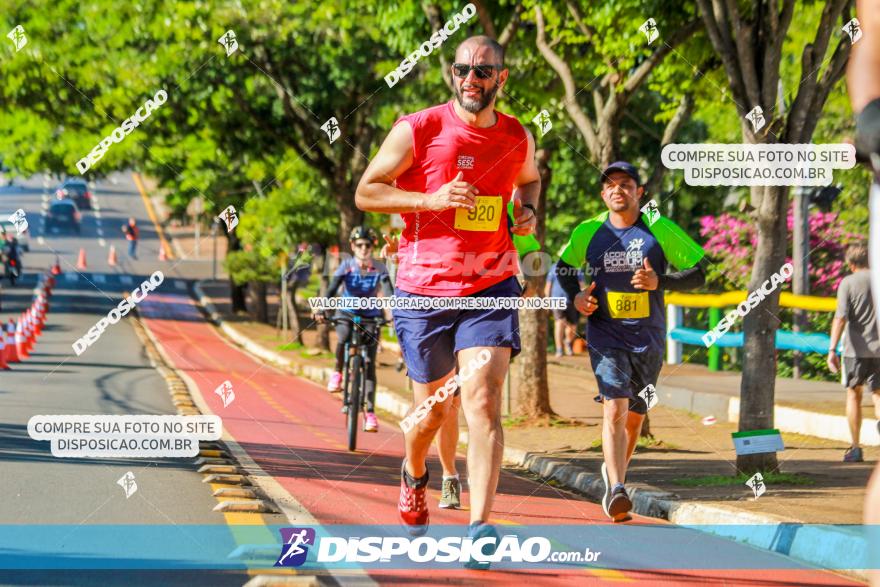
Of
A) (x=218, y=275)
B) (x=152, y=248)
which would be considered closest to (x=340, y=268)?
(x=218, y=275)

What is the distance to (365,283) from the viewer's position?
12.6 metres

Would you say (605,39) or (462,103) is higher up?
(605,39)

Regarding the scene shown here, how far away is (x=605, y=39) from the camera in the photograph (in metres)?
13.9

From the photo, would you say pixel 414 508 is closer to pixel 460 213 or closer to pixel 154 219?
pixel 460 213

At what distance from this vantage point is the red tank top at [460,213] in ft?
21.2

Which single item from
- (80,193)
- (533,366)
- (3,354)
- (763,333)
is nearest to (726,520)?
(763,333)

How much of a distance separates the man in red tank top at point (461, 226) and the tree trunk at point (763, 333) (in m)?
3.59

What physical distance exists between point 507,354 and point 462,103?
116cm

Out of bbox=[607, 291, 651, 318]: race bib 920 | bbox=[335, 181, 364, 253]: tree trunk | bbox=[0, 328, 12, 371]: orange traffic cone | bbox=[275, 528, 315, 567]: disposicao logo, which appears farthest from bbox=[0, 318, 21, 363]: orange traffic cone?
bbox=[275, 528, 315, 567]: disposicao logo

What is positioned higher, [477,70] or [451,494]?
Answer: [477,70]

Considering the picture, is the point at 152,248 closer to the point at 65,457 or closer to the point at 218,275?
the point at 218,275

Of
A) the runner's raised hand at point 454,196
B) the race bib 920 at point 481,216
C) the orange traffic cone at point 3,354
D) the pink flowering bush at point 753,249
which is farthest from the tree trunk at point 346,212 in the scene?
the runner's raised hand at point 454,196

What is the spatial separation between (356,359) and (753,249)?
1133cm

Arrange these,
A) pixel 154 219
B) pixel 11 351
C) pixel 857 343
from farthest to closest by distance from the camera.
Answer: pixel 154 219, pixel 11 351, pixel 857 343
